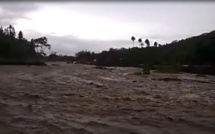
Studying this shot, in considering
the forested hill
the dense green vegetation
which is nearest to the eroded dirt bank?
the dense green vegetation

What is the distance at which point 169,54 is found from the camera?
83125 millimetres

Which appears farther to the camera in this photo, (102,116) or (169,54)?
(169,54)

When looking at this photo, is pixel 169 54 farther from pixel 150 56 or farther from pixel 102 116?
pixel 102 116

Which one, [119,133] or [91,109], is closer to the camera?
[119,133]

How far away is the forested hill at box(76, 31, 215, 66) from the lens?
55.5m

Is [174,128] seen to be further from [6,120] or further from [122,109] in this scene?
[6,120]

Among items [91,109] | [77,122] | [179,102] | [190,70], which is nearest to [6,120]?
[77,122]

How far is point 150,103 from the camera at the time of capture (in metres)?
12.4

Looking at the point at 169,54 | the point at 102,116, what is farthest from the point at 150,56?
the point at 102,116

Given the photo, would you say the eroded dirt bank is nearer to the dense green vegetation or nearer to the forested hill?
the dense green vegetation

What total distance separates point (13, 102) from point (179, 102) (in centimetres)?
598

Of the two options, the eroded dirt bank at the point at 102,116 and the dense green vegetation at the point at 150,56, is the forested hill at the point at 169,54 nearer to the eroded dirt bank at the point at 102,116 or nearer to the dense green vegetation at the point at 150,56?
the dense green vegetation at the point at 150,56

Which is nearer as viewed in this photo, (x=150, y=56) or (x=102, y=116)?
(x=102, y=116)

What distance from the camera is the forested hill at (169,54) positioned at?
5553 centimetres
